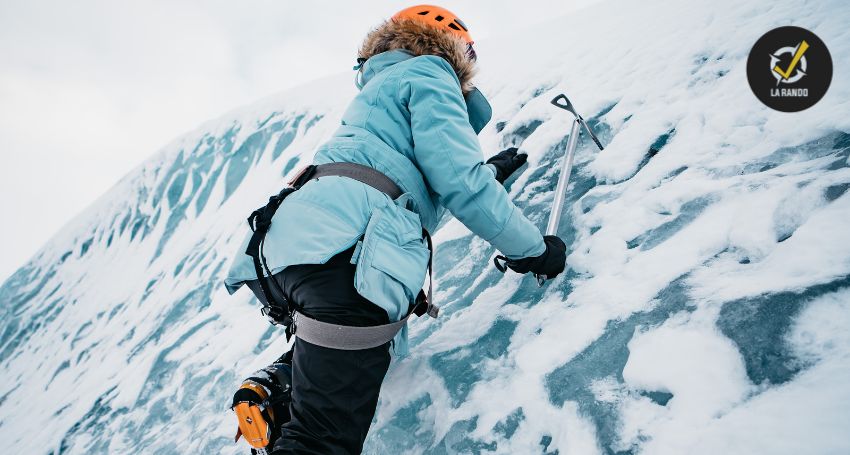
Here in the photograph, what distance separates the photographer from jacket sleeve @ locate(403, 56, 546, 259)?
1.38 m

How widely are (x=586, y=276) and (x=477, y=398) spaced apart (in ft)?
2.13

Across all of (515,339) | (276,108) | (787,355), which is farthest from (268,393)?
(276,108)

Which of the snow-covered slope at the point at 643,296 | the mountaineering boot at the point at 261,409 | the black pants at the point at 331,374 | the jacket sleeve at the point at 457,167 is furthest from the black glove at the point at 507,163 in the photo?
the mountaineering boot at the point at 261,409

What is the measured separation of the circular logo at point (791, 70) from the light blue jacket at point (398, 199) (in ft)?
4.21

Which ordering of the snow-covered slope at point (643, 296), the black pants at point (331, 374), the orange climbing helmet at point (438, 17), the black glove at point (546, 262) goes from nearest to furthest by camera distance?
the snow-covered slope at point (643, 296) → the black pants at point (331, 374) → the black glove at point (546, 262) → the orange climbing helmet at point (438, 17)

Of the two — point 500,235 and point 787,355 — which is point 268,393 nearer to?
point 500,235

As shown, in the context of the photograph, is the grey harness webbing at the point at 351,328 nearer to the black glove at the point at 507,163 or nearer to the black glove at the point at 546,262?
the black glove at the point at 546,262

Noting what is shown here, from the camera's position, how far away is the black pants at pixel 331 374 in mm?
1178

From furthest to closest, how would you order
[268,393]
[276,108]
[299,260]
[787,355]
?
[276,108], [268,393], [299,260], [787,355]

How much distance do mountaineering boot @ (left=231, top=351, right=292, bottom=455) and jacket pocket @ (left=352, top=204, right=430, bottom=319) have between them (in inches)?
24.6

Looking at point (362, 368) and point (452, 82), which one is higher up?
point (452, 82)

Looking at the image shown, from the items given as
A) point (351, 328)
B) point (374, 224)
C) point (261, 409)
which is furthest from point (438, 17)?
point (261, 409)

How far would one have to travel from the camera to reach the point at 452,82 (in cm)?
152

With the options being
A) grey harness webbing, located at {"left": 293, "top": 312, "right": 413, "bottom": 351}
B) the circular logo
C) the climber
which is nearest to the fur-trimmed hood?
the climber
